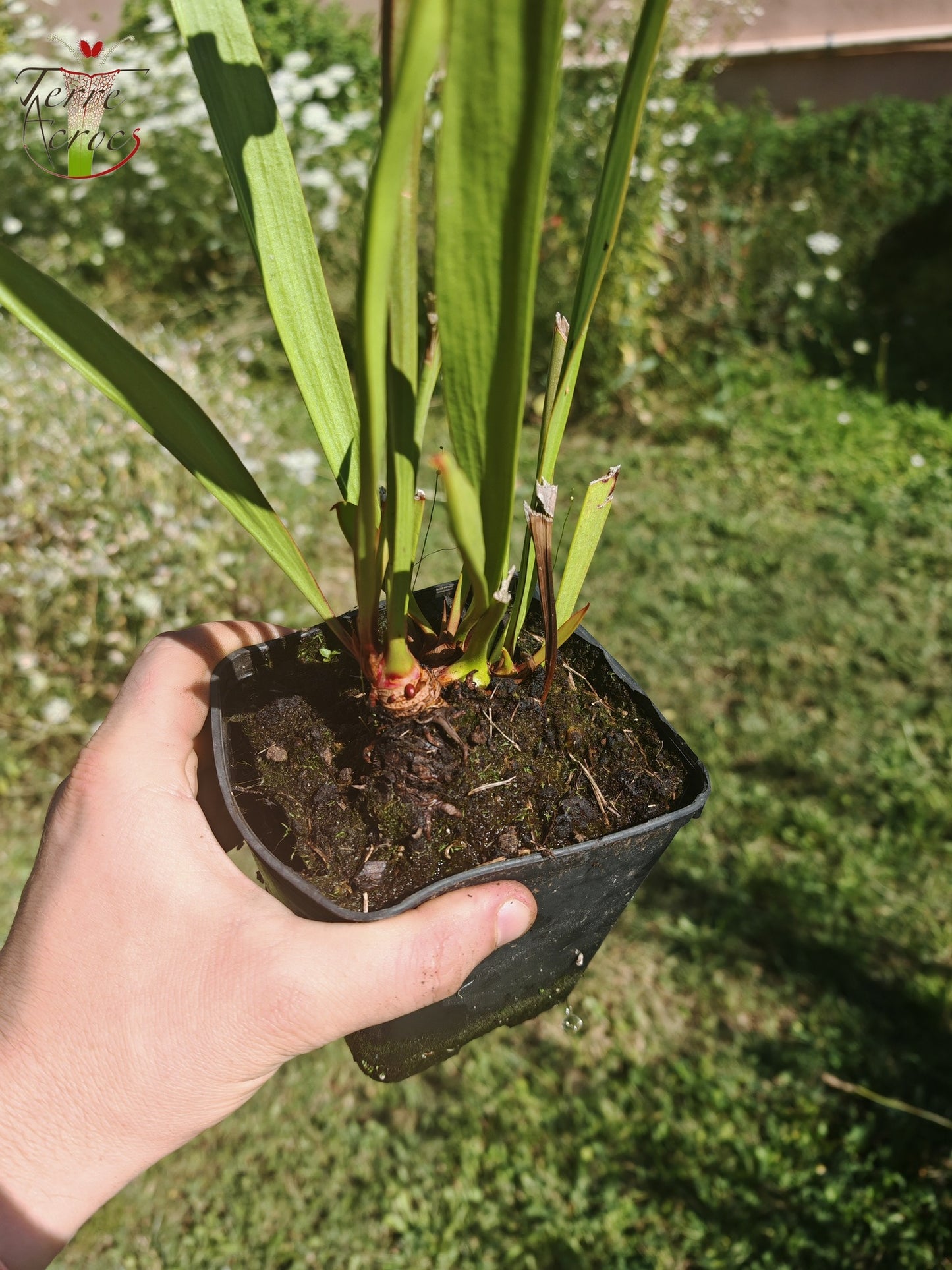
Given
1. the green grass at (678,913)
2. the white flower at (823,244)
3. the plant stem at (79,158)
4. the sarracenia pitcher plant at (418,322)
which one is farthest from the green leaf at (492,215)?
the white flower at (823,244)

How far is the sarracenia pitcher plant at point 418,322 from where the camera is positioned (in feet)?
1.59

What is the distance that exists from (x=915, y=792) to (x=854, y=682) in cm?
43

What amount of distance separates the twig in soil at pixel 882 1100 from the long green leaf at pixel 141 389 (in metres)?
1.76

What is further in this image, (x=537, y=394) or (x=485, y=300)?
(x=537, y=394)

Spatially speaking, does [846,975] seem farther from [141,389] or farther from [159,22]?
[159,22]

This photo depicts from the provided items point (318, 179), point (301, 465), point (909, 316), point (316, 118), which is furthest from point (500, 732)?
point (909, 316)

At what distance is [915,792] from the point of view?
8.05 ft

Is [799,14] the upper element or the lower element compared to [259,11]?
lower

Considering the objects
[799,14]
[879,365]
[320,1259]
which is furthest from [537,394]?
[799,14]

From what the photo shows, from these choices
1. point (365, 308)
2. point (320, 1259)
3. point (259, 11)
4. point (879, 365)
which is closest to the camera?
point (365, 308)

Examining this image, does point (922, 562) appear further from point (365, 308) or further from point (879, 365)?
point (365, 308)

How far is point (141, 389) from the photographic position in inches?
29.2

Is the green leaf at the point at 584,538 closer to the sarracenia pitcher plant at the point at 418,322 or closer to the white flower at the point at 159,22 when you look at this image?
the sarracenia pitcher plant at the point at 418,322

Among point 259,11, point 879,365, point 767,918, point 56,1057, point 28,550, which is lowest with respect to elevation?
point 767,918
